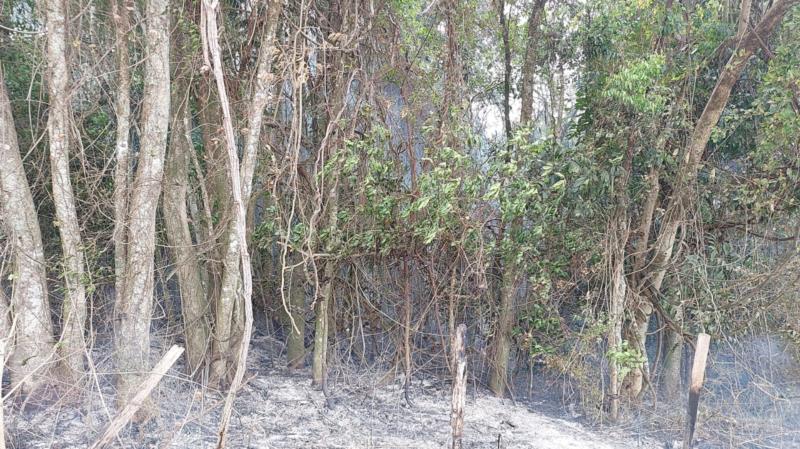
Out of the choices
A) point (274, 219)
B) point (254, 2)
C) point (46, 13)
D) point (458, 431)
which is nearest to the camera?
point (458, 431)

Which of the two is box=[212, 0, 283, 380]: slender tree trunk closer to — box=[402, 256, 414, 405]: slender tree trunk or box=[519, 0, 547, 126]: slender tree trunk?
box=[402, 256, 414, 405]: slender tree trunk

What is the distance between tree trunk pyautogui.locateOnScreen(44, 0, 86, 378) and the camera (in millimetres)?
4344

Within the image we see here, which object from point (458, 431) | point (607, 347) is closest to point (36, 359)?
point (458, 431)

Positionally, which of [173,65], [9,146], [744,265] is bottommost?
[744,265]

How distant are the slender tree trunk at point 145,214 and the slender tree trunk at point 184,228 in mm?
573

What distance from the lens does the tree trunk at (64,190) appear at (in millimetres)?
4344

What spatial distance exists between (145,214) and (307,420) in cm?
236

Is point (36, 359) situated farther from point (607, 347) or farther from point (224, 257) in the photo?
point (607, 347)

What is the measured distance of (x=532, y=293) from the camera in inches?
246

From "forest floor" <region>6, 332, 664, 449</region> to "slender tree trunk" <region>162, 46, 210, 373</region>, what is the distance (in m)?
0.51

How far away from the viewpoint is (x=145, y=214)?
4.59 meters

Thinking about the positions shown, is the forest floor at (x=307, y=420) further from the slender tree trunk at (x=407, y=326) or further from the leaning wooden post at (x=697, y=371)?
the leaning wooden post at (x=697, y=371)

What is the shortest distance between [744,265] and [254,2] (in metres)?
5.43

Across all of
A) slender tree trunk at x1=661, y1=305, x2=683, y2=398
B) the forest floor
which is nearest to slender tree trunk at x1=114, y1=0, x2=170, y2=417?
the forest floor
